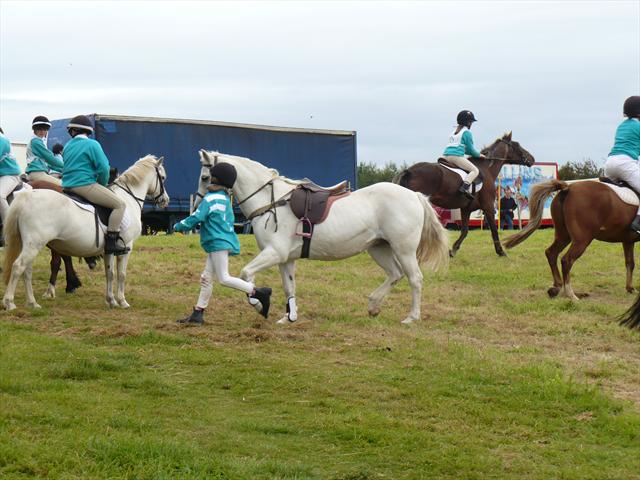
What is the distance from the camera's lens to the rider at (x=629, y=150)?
48.4 feet

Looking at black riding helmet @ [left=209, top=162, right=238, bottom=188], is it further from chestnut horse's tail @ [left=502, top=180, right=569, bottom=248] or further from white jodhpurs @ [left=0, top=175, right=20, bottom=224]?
chestnut horse's tail @ [left=502, top=180, right=569, bottom=248]

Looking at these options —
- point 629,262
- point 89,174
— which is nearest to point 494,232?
point 629,262

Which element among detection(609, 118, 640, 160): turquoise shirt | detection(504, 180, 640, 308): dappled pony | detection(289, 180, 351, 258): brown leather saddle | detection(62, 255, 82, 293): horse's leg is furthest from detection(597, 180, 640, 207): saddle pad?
detection(62, 255, 82, 293): horse's leg

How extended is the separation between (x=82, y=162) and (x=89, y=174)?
19 centimetres

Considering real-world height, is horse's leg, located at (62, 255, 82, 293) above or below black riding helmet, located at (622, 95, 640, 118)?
below

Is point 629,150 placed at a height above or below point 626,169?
above

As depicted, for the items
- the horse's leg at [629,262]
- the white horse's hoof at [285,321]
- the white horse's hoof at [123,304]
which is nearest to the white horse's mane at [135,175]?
the white horse's hoof at [123,304]

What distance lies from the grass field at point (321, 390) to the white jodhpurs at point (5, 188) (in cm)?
135

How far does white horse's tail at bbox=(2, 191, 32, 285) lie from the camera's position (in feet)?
40.9

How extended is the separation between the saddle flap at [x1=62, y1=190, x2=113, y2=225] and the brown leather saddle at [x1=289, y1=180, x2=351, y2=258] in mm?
2666

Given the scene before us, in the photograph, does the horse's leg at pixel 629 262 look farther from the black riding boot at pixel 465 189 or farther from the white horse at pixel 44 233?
the white horse at pixel 44 233

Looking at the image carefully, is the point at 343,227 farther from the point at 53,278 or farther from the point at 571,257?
the point at 53,278

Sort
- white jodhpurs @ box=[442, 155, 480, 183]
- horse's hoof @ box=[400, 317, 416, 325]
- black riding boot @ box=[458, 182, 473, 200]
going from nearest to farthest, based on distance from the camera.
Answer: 1. horse's hoof @ box=[400, 317, 416, 325]
2. black riding boot @ box=[458, 182, 473, 200]
3. white jodhpurs @ box=[442, 155, 480, 183]

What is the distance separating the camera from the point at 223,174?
39.0 ft
